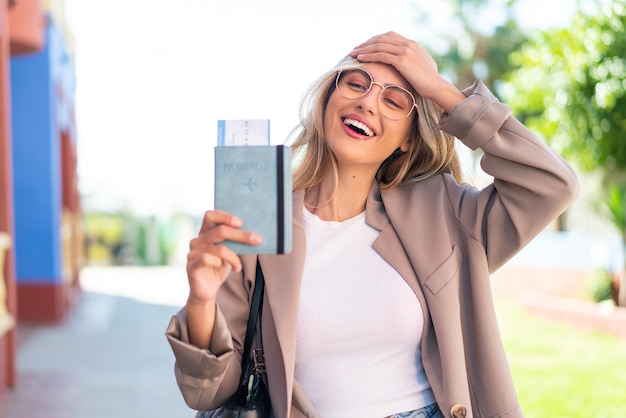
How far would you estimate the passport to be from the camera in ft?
5.98

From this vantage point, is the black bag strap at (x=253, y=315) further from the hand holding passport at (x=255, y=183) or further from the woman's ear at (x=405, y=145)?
the woman's ear at (x=405, y=145)

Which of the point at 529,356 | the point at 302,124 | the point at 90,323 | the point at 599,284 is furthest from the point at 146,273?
the point at 302,124

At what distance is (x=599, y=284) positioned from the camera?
12305 mm

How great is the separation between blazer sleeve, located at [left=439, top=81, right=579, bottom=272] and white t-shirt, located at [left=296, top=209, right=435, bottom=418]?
295 millimetres

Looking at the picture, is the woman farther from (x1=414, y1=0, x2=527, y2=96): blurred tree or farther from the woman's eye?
(x1=414, y1=0, x2=527, y2=96): blurred tree

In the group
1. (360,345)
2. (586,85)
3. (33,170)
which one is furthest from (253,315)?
(586,85)

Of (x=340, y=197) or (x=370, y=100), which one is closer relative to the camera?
(x=370, y=100)

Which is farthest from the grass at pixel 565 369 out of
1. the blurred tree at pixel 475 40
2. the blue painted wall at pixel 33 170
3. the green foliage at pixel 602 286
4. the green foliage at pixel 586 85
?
the blurred tree at pixel 475 40

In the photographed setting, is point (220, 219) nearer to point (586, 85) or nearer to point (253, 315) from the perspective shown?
point (253, 315)

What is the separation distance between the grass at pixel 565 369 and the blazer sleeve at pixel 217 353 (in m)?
4.48

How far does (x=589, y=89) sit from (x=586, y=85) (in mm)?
71

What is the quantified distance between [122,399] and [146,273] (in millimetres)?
17279

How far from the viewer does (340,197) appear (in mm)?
2574

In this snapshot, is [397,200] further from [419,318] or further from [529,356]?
[529,356]
